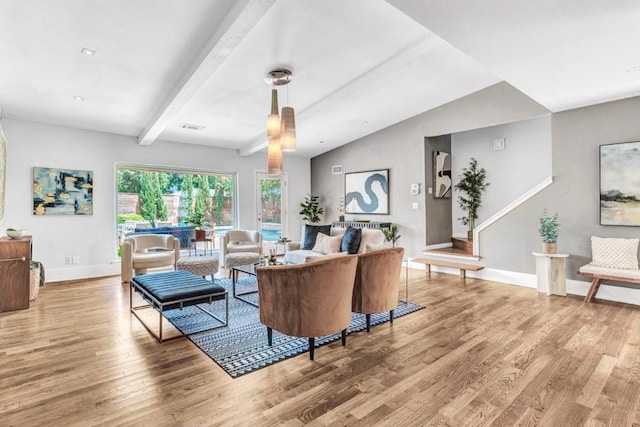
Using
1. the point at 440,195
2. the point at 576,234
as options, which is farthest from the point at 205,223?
the point at 576,234

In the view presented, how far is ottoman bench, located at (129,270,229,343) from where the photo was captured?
300 centimetres

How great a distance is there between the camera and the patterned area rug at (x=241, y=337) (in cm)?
264

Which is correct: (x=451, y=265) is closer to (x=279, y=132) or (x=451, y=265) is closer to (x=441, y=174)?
(x=441, y=174)

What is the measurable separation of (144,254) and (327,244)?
3.07 metres

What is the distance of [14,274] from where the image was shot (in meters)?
3.99

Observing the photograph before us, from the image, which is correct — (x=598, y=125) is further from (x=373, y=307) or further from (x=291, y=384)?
A: (x=291, y=384)

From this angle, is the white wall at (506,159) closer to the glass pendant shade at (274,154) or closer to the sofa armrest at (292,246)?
the sofa armrest at (292,246)

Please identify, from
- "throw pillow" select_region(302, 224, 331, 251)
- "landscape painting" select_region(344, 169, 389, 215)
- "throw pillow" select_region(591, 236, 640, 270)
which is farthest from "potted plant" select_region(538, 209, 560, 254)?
"throw pillow" select_region(302, 224, 331, 251)

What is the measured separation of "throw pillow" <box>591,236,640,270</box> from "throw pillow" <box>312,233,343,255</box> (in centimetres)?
337

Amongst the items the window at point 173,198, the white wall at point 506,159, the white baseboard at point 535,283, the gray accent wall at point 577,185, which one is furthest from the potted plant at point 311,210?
the gray accent wall at point 577,185

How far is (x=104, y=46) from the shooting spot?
3.22 meters

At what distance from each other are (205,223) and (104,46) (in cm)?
452

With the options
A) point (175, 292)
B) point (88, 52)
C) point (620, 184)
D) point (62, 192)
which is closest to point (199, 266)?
point (175, 292)

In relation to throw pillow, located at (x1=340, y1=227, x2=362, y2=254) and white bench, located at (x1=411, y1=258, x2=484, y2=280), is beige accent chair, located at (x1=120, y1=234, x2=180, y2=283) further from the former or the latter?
white bench, located at (x1=411, y1=258, x2=484, y2=280)
